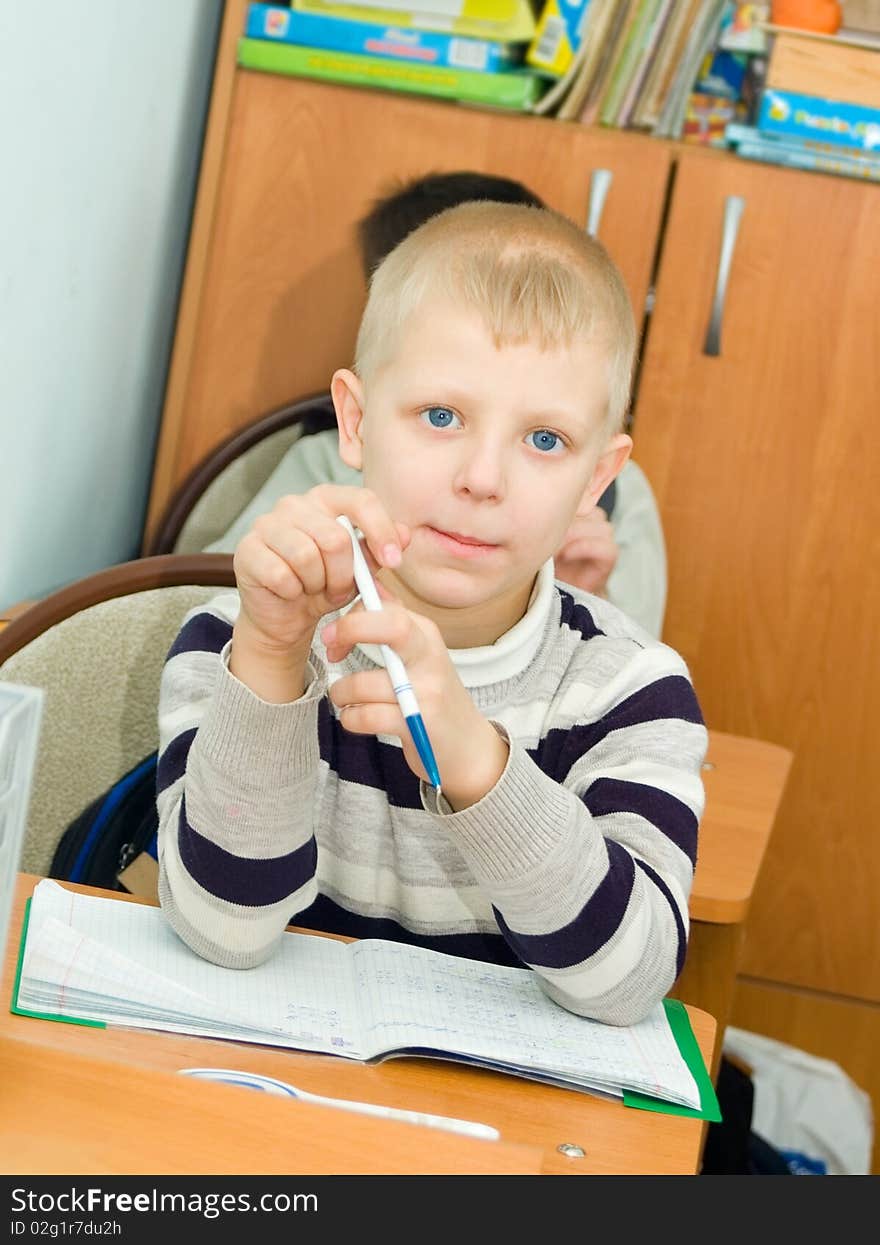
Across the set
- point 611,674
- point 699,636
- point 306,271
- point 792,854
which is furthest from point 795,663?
point 611,674

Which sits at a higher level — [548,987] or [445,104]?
[445,104]

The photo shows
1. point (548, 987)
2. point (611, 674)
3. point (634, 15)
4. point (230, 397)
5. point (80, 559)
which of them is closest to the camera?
point (548, 987)

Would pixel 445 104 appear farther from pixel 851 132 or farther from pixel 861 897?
pixel 861 897

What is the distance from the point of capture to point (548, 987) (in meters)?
0.94

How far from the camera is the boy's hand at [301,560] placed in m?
0.83

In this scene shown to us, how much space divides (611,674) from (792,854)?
135 centimetres

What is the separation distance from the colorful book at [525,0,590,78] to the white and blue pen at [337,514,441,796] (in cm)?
159

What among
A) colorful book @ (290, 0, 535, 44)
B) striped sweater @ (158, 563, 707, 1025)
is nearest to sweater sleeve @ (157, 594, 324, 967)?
striped sweater @ (158, 563, 707, 1025)

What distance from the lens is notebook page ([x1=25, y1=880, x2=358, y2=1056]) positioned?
0.80 m

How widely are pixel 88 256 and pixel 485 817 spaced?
3.91 ft

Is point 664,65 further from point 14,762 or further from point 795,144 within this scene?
point 14,762

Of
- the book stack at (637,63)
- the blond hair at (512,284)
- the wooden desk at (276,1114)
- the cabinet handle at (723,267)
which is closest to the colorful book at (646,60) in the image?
the book stack at (637,63)

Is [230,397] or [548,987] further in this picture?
[230,397]

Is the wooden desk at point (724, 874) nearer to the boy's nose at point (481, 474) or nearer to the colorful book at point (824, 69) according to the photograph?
the boy's nose at point (481, 474)
